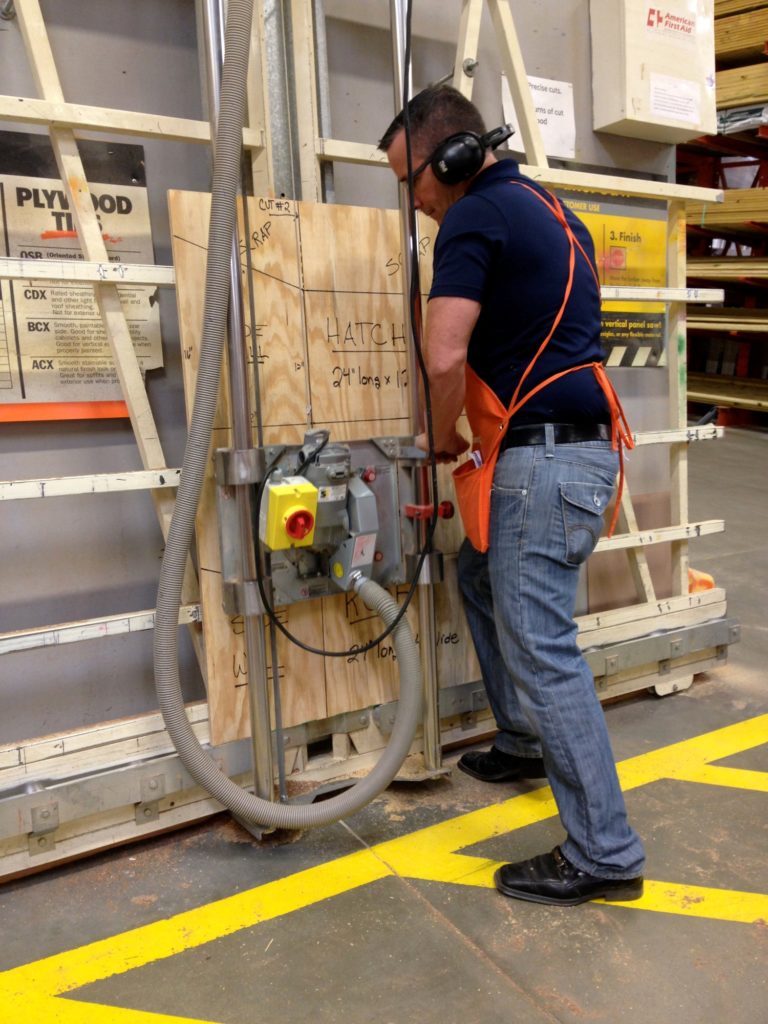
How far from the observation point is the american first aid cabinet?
3.11 meters

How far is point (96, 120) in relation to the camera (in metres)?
2.13

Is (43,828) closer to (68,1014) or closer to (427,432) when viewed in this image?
(68,1014)

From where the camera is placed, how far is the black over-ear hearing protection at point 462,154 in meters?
2.08

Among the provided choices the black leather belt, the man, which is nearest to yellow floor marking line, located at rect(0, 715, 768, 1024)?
the man

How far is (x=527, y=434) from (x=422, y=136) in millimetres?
836

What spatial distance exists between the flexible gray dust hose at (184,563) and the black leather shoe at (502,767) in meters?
0.56

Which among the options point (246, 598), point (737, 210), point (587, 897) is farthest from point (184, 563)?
point (737, 210)

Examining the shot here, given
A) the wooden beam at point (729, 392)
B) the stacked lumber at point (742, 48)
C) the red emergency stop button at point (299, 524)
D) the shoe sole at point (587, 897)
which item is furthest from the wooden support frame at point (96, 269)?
the wooden beam at point (729, 392)

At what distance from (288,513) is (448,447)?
56 cm

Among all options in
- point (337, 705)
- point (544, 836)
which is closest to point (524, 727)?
point (544, 836)

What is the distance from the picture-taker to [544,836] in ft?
8.11

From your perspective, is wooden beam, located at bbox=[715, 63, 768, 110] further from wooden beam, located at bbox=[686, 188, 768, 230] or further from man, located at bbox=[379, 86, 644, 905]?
man, located at bbox=[379, 86, 644, 905]

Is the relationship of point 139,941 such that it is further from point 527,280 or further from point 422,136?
point 422,136

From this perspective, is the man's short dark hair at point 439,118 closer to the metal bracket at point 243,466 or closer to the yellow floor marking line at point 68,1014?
the metal bracket at point 243,466
